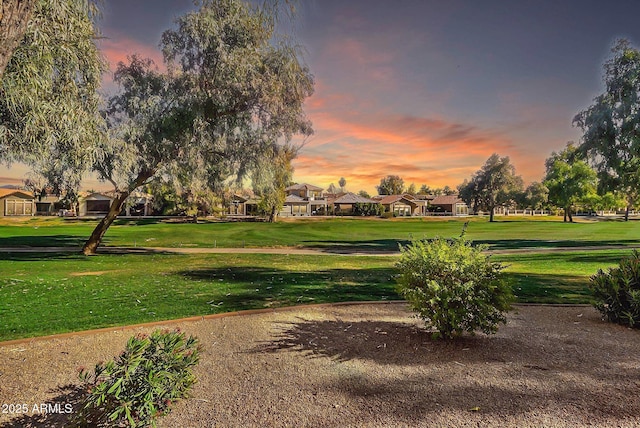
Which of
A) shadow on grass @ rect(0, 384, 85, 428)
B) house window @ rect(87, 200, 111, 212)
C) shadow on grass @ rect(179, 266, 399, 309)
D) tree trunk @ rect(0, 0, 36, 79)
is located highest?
tree trunk @ rect(0, 0, 36, 79)

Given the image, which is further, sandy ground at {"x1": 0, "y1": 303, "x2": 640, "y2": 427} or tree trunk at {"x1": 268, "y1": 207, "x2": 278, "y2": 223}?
tree trunk at {"x1": 268, "y1": 207, "x2": 278, "y2": 223}

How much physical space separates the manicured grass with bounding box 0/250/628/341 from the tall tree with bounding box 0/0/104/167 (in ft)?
12.9

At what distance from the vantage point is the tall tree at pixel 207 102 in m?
15.4

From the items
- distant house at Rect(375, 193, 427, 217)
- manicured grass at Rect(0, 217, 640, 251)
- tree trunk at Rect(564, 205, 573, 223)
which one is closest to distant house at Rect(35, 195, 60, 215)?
manicured grass at Rect(0, 217, 640, 251)

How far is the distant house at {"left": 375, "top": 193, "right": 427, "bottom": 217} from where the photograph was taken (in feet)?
253

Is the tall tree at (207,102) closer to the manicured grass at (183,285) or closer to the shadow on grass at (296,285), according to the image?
the manicured grass at (183,285)

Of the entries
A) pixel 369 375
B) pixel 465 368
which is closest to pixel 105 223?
pixel 369 375

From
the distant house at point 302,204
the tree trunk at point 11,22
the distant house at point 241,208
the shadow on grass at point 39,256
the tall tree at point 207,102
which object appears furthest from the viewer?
the distant house at point 302,204

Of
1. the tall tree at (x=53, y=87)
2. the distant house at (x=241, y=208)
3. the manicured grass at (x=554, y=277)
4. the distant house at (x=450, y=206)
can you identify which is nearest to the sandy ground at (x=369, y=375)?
the manicured grass at (x=554, y=277)

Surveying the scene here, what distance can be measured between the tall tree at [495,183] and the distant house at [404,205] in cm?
1211

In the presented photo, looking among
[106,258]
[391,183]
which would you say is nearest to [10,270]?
[106,258]

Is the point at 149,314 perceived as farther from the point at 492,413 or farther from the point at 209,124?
the point at 209,124

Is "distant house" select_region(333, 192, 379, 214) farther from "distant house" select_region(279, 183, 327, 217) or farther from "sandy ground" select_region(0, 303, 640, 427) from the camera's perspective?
"sandy ground" select_region(0, 303, 640, 427)

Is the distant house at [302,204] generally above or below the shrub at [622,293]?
above
